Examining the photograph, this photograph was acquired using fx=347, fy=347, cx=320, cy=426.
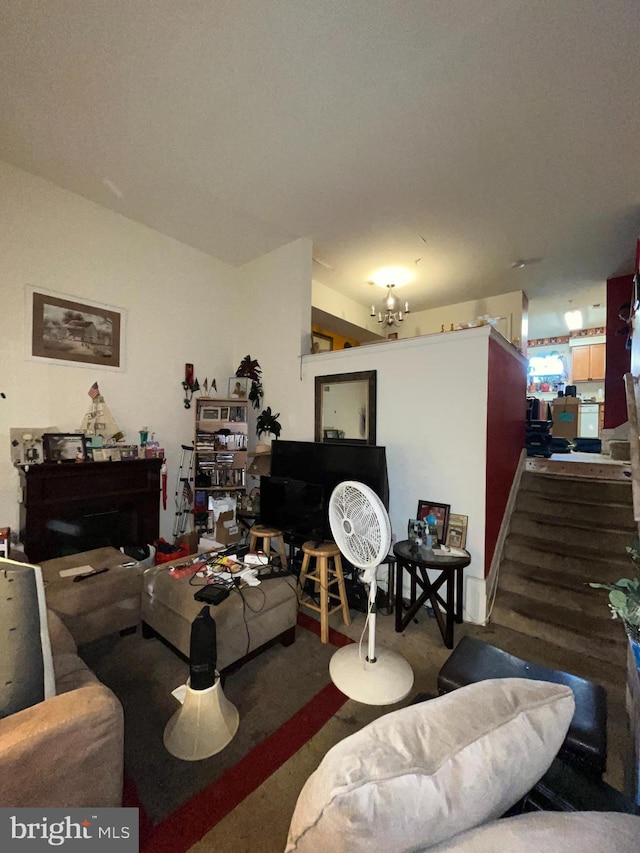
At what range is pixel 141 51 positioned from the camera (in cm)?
194

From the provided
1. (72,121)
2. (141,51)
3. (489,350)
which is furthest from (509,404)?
(72,121)

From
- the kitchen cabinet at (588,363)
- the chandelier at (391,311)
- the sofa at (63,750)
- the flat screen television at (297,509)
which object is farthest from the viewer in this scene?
the kitchen cabinet at (588,363)

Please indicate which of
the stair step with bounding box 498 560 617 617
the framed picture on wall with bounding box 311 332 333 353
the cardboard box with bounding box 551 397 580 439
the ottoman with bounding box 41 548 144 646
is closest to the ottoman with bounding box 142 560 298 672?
the ottoman with bounding box 41 548 144 646

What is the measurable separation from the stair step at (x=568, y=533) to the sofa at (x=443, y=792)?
2.71 m

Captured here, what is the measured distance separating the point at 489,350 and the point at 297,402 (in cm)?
199

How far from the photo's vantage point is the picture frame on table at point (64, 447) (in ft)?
9.59

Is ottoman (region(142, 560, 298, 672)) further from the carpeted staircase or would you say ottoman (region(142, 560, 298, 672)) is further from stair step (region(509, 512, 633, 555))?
stair step (region(509, 512, 633, 555))

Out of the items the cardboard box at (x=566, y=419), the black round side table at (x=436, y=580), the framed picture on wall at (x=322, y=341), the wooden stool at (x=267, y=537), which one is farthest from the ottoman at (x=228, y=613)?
the cardboard box at (x=566, y=419)

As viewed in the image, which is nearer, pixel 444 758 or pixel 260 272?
pixel 444 758

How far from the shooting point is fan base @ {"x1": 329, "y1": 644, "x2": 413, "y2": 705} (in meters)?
1.80

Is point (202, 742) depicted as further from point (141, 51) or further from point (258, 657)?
point (141, 51)

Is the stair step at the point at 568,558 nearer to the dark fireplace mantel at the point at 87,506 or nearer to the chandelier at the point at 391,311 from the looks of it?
the chandelier at the point at 391,311

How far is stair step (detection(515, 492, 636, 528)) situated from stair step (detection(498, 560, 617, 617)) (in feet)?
2.02

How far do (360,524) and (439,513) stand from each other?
1.12 m
